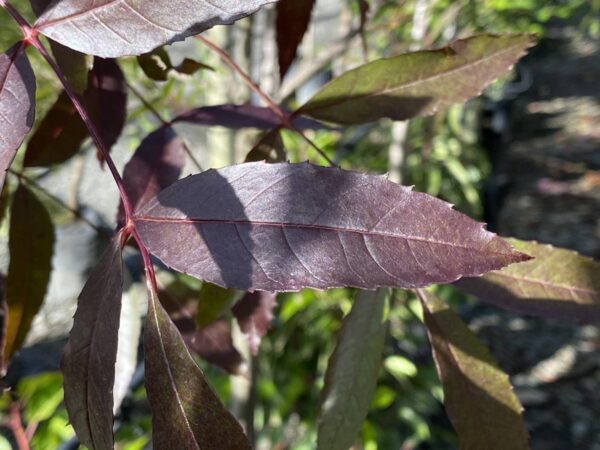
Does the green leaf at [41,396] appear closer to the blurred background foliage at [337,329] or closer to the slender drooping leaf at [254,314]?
the blurred background foliage at [337,329]

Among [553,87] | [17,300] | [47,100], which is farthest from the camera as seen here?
[553,87]

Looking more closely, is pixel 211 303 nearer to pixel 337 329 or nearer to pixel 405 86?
pixel 405 86

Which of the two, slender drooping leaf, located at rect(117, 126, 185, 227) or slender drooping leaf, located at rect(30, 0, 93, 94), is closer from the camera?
slender drooping leaf, located at rect(30, 0, 93, 94)

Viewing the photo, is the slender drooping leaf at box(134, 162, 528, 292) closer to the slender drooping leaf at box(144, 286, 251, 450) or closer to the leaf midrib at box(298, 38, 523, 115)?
the slender drooping leaf at box(144, 286, 251, 450)

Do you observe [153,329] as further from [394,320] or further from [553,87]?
[553,87]

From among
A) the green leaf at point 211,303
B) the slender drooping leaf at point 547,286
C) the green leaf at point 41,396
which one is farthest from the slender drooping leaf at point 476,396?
the green leaf at point 41,396

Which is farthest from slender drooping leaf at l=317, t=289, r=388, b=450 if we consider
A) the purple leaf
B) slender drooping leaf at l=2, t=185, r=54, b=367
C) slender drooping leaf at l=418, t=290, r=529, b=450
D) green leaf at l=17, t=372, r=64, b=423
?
green leaf at l=17, t=372, r=64, b=423

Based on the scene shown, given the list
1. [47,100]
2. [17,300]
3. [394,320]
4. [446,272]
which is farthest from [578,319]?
[394,320]
